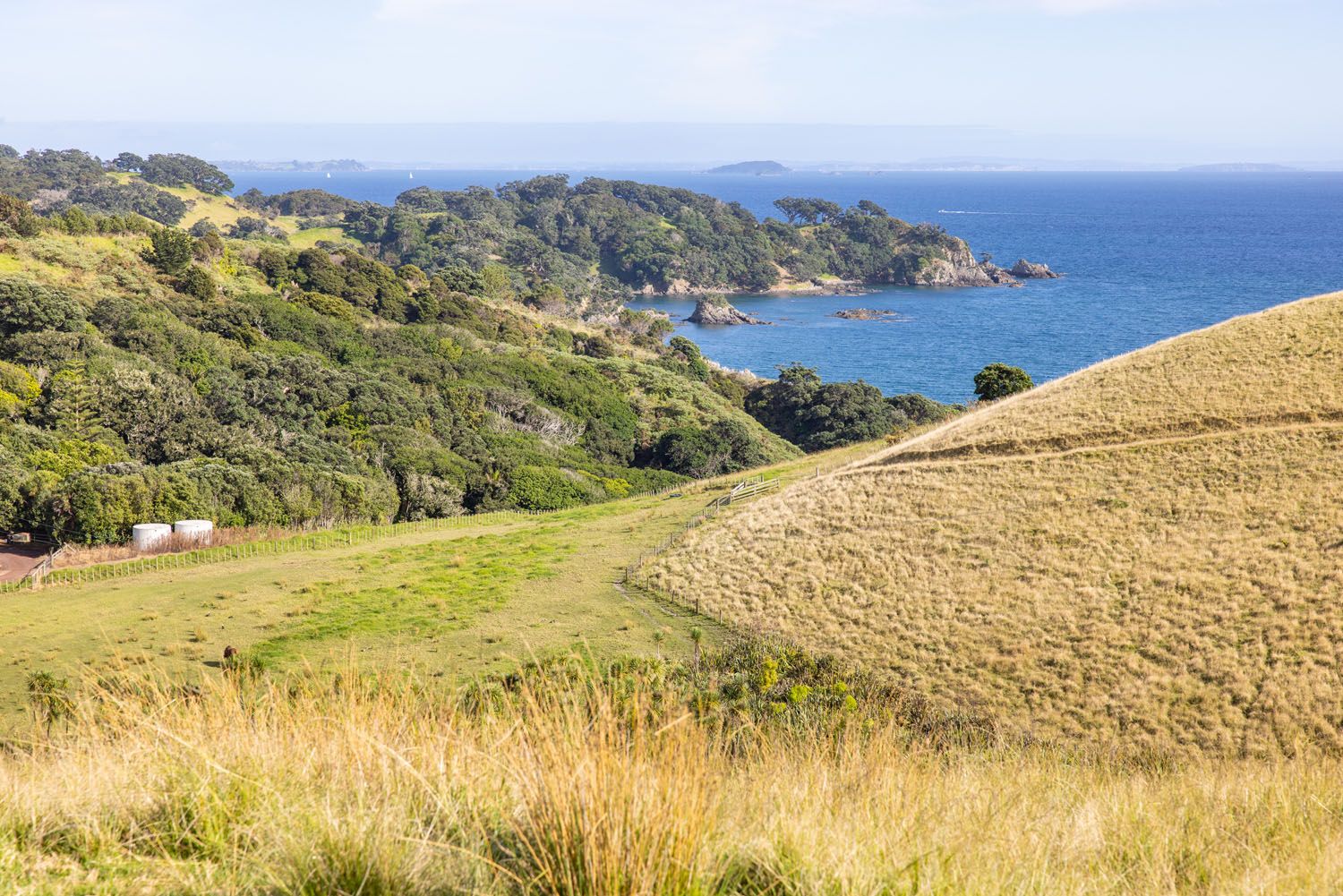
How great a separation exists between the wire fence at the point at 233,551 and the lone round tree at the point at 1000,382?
23.9m

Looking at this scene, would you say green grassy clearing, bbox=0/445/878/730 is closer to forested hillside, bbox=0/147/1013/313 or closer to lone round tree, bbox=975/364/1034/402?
lone round tree, bbox=975/364/1034/402

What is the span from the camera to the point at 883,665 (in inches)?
715

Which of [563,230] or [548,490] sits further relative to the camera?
[563,230]

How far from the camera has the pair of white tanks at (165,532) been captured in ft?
85.4

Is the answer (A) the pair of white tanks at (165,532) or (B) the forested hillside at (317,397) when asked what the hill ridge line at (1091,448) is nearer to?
(B) the forested hillside at (317,397)

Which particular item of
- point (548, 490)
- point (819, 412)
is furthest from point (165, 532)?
point (819, 412)

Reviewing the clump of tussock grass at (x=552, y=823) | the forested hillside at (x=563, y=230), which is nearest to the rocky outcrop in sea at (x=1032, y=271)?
the forested hillside at (x=563, y=230)

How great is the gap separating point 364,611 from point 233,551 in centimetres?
791

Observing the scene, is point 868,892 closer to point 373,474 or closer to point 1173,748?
point 1173,748

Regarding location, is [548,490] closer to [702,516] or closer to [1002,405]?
[702,516]

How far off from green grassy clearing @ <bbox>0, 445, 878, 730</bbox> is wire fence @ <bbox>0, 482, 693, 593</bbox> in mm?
640

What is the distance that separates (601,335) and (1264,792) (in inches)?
3013

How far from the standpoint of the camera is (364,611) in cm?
2059

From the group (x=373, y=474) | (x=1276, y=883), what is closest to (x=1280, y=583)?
(x=1276, y=883)
